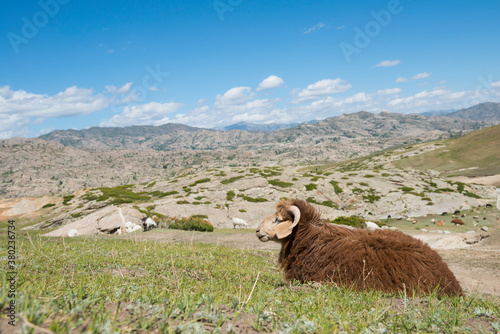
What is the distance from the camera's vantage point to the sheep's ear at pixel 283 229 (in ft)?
28.1

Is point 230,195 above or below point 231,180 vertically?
below

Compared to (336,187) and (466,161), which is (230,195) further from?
(466,161)

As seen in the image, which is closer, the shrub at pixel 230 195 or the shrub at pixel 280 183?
the shrub at pixel 230 195

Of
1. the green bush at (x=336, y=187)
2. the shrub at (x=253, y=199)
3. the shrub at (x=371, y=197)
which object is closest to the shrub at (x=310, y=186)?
the green bush at (x=336, y=187)

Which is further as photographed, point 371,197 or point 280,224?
point 371,197

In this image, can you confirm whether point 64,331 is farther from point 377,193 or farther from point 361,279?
point 377,193

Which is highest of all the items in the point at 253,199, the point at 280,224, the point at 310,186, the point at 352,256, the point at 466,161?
the point at 280,224

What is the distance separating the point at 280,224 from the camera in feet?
29.1

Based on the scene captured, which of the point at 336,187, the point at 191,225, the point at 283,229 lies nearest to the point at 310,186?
the point at 336,187

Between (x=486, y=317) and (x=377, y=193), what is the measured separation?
58.2m

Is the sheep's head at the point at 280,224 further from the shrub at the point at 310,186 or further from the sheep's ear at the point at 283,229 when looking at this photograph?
the shrub at the point at 310,186

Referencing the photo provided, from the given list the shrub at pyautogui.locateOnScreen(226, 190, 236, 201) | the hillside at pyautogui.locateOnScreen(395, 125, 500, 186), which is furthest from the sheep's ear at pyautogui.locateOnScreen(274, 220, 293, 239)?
the hillside at pyautogui.locateOnScreen(395, 125, 500, 186)

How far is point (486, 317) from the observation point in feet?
13.9

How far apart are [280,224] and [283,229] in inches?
8.6
